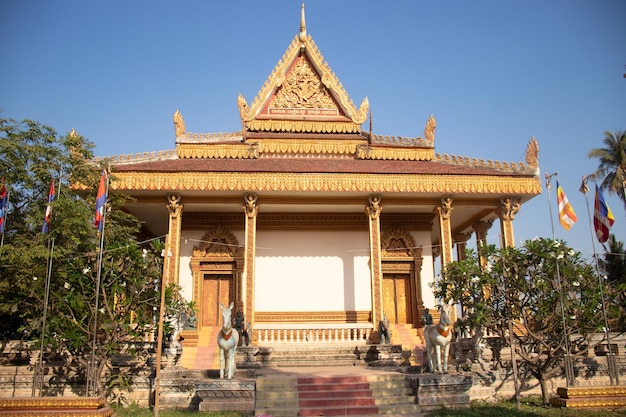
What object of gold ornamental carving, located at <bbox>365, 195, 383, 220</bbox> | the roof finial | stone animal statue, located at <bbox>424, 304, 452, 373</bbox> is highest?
the roof finial

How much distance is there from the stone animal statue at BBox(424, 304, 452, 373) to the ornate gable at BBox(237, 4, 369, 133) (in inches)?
434

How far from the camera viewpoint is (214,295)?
18688 mm

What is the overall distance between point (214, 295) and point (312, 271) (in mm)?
3532

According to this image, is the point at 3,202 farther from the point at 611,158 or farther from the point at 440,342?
the point at 611,158

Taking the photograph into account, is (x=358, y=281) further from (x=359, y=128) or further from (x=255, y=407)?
(x=255, y=407)

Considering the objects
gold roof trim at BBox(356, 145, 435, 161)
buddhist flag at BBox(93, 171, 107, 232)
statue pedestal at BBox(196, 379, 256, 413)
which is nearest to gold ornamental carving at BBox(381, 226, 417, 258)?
gold roof trim at BBox(356, 145, 435, 161)

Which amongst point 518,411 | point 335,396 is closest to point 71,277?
point 335,396

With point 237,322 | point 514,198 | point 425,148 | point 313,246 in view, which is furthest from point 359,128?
point 237,322

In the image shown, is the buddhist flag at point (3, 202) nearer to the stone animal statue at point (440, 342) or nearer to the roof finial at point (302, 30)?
the stone animal statue at point (440, 342)

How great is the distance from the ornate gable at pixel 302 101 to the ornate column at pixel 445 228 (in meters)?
5.22

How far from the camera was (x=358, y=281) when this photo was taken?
62.1 feet

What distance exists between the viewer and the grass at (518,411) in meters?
9.38

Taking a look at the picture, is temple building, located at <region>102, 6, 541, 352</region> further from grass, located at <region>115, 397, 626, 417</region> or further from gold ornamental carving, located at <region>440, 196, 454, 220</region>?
grass, located at <region>115, 397, 626, 417</region>

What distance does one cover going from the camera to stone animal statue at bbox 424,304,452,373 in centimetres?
1118
